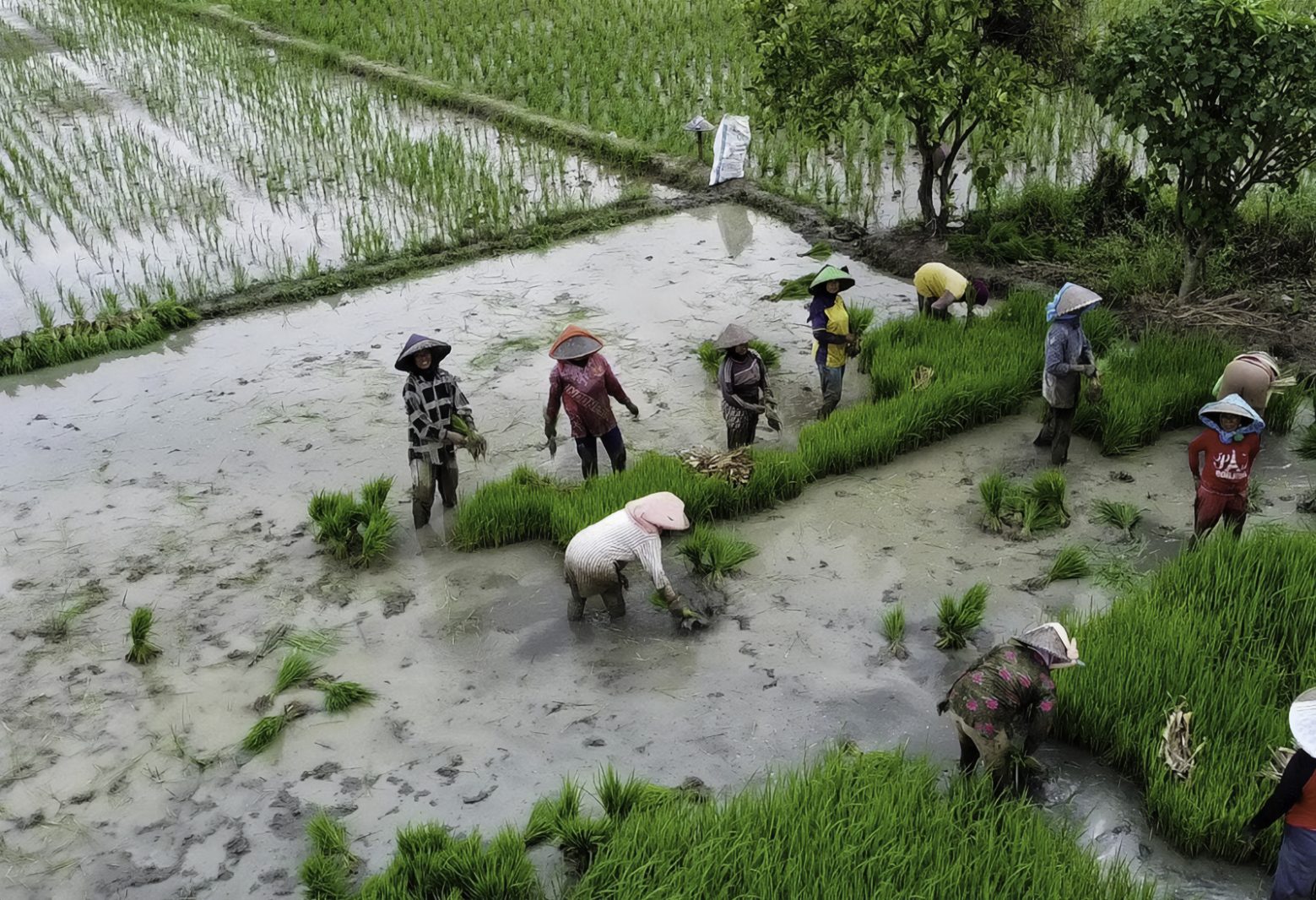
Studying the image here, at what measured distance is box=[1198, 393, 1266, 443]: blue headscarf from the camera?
4.17 metres

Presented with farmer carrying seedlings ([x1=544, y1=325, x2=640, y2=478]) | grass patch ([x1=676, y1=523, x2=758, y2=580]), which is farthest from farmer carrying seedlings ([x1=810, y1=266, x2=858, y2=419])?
grass patch ([x1=676, y1=523, x2=758, y2=580])

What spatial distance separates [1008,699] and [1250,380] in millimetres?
2358

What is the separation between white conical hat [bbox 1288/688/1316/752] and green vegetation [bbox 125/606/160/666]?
4204 millimetres

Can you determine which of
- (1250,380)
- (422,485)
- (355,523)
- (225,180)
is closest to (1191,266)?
(1250,380)

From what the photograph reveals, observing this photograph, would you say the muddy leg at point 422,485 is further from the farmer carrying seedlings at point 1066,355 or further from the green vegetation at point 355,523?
the farmer carrying seedlings at point 1066,355

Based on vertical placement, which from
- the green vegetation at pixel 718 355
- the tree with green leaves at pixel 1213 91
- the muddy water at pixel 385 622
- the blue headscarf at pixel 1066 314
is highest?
the tree with green leaves at pixel 1213 91

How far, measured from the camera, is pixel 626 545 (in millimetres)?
4332

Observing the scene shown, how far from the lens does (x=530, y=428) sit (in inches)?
251

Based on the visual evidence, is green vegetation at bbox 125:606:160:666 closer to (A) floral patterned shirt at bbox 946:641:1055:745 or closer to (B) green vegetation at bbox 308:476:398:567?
(B) green vegetation at bbox 308:476:398:567

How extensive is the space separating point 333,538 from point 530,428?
1.57 m

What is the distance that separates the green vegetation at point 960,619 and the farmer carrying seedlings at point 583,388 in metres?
2.02

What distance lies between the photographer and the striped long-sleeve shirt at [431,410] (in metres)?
5.25

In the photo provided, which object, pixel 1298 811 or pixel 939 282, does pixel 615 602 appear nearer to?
pixel 1298 811

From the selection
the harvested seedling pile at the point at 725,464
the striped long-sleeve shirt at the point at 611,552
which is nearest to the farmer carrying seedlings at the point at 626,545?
the striped long-sleeve shirt at the point at 611,552
